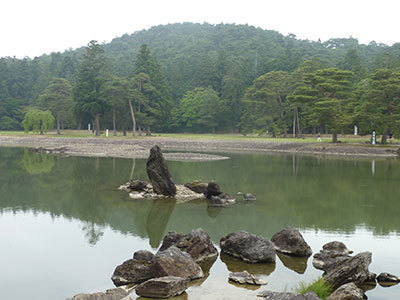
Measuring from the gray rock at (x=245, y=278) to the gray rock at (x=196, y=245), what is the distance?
4.20 ft

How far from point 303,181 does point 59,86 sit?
202ft

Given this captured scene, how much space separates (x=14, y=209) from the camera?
1608 centimetres

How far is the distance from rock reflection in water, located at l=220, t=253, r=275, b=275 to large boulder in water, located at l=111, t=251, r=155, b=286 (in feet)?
6.55

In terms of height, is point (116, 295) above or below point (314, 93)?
below

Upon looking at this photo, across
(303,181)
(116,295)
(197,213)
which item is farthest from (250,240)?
(303,181)

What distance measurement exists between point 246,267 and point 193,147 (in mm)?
44360

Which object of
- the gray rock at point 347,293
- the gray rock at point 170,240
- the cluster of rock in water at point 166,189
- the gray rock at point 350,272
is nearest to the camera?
the gray rock at point 347,293

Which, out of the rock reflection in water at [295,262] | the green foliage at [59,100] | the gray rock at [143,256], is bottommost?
the rock reflection in water at [295,262]

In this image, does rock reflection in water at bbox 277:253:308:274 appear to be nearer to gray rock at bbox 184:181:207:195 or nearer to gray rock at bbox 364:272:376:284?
gray rock at bbox 364:272:376:284

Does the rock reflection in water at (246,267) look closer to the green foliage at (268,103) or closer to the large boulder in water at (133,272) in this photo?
the large boulder in water at (133,272)

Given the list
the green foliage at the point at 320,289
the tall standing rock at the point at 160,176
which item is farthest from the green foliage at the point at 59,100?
the green foliage at the point at 320,289

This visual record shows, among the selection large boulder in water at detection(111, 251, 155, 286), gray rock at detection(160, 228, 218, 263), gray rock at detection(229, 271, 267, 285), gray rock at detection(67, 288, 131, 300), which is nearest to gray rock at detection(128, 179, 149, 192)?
gray rock at detection(160, 228, 218, 263)

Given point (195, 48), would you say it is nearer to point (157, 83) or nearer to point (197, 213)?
point (157, 83)

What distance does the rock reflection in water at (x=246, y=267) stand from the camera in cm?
959
